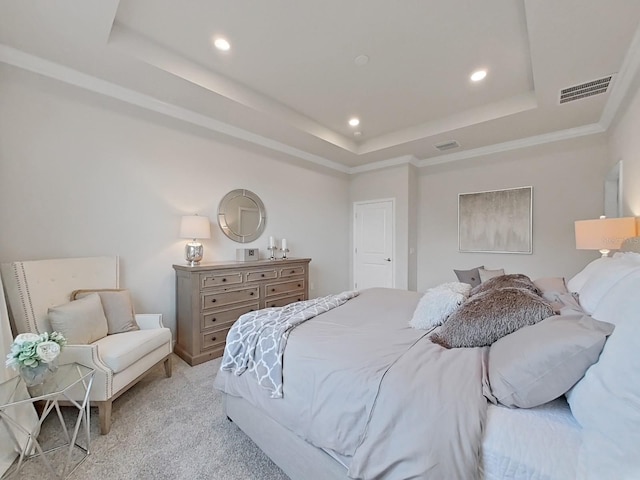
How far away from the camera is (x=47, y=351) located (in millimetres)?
1398

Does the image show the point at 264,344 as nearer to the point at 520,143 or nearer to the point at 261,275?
the point at 261,275

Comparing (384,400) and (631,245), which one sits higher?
(631,245)

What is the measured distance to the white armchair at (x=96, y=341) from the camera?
181 cm

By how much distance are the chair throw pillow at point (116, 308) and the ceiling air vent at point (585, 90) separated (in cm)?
452

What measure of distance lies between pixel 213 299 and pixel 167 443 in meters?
1.36

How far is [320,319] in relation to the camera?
6.17 ft

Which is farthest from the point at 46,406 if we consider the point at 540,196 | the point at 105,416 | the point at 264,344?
the point at 540,196

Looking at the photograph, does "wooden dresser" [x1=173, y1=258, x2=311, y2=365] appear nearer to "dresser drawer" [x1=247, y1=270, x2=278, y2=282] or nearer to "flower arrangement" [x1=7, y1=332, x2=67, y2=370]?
"dresser drawer" [x1=247, y1=270, x2=278, y2=282]

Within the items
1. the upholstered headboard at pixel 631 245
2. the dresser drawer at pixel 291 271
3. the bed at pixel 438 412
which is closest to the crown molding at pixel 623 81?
the upholstered headboard at pixel 631 245

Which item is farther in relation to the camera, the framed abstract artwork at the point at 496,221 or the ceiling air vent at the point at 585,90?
the framed abstract artwork at the point at 496,221

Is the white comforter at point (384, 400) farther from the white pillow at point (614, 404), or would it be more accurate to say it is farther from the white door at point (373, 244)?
the white door at point (373, 244)

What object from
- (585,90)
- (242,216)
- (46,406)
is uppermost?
(585,90)

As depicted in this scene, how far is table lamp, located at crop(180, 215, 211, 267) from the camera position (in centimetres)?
297

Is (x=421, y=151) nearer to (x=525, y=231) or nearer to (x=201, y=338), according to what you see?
(x=525, y=231)
